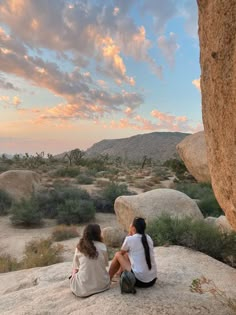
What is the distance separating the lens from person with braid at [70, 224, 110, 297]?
194 inches

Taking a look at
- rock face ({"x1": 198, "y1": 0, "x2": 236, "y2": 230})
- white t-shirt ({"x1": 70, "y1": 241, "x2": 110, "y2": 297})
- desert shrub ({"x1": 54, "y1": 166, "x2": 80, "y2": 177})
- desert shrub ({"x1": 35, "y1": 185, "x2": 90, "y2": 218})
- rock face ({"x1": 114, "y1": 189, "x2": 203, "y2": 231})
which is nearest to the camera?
rock face ({"x1": 198, "y1": 0, "x2": 236, "y2": 230})

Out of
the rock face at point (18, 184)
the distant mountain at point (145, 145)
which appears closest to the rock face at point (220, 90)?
the rock face at point (18, 184)

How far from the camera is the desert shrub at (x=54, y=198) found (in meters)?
14.2

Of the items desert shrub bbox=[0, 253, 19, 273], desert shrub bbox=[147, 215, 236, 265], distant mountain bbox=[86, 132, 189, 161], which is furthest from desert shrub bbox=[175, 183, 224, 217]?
distant mountain bbox=[86, 132, 189, 161]

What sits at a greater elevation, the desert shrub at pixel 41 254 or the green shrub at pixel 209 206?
the green shrub at pixel 209 206

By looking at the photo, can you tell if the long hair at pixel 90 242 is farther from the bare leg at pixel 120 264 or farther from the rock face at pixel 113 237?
the rock face at pixel 113 237

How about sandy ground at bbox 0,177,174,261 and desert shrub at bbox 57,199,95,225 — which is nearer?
sandy ground at bbox 0,177,174,261

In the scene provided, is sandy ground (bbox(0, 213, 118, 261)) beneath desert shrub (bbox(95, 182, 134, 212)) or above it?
beneath

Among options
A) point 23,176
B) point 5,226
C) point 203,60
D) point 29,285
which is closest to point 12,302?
point 29,285

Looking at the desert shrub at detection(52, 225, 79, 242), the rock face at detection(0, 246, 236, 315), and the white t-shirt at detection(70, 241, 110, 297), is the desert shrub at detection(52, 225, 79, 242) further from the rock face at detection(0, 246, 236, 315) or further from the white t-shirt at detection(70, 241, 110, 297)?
the white t-shirt at detection(70, 241, 110, 297)

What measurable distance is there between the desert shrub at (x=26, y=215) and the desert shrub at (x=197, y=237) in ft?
19.3

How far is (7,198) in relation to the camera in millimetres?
15500

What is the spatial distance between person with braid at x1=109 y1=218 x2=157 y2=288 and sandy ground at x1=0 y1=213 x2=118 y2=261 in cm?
395

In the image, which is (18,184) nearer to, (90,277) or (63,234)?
(63,234)
